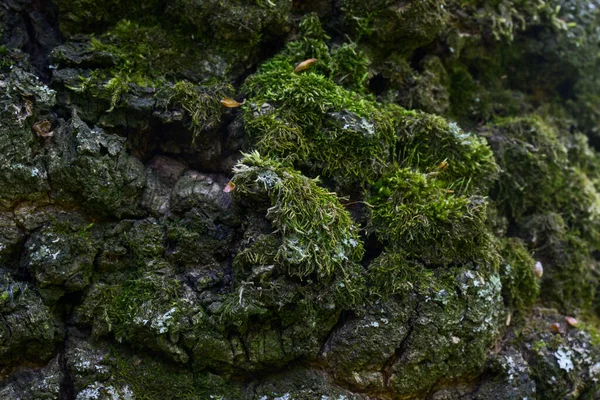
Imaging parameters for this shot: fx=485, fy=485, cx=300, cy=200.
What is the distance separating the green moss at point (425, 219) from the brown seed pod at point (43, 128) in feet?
5.34

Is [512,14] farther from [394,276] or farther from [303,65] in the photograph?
[394,276]

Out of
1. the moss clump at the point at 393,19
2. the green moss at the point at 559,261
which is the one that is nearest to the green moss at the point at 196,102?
the moss clump at the point at 393,19

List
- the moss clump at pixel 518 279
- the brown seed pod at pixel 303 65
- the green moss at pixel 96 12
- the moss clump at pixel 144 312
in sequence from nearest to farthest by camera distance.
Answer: the moss clump at pixel 144 312 < the green moss at pixel 96 12 < the brown seed pod at pixel 303 65 < the moss clump at pixel 518 279

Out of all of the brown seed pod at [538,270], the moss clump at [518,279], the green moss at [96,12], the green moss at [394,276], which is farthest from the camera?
the brown seed pod at [538,270]

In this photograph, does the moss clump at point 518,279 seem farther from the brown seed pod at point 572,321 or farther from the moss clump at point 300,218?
the moss clump at point 300,218

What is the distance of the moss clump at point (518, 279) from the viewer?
111 inches

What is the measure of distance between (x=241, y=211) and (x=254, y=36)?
0.97 m

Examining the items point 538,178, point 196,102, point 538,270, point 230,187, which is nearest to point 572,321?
point 538,270

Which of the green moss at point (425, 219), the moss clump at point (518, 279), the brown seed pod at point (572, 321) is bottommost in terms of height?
the brown seed pod at point (572, 321)

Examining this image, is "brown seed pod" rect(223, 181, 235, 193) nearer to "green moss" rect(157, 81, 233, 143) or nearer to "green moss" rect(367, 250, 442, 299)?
"green moss" rect(157, 81, 233, 143)

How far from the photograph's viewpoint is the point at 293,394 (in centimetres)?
230

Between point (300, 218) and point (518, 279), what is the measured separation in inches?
57.8

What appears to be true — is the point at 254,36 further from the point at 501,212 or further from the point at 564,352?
the point at 564,352

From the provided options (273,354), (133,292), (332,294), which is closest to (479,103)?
(332,294)
